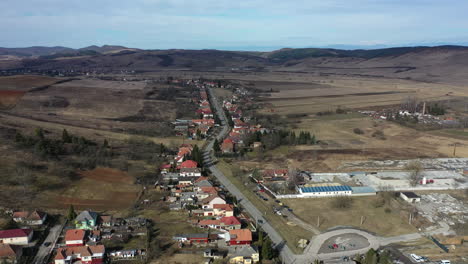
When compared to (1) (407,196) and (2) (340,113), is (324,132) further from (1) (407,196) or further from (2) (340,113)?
(1) (407,196)

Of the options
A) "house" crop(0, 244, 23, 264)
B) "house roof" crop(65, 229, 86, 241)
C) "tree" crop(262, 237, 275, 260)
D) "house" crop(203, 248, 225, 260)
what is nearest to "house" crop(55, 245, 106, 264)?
"house roof" crop(65, 229, 86, 241)

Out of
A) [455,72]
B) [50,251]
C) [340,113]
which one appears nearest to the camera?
[50,251]

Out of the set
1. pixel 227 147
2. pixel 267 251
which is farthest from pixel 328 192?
pixel 227 147

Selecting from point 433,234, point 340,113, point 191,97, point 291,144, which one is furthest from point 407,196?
point 191,97

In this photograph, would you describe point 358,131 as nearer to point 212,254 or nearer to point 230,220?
point 230,220

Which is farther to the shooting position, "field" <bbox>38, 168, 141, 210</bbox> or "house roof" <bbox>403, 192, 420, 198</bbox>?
"house roof" <bbox>403, 192, 420, 198</bbox>

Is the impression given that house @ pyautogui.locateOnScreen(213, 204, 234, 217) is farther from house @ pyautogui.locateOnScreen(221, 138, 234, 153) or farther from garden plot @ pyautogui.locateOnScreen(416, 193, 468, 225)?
house @ pyautogui.locateOnScreen(221, 138, 234, 153)

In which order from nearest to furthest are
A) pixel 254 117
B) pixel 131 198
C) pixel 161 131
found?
pixel 131 198 → pixel 161 131 → pixel 254 117
